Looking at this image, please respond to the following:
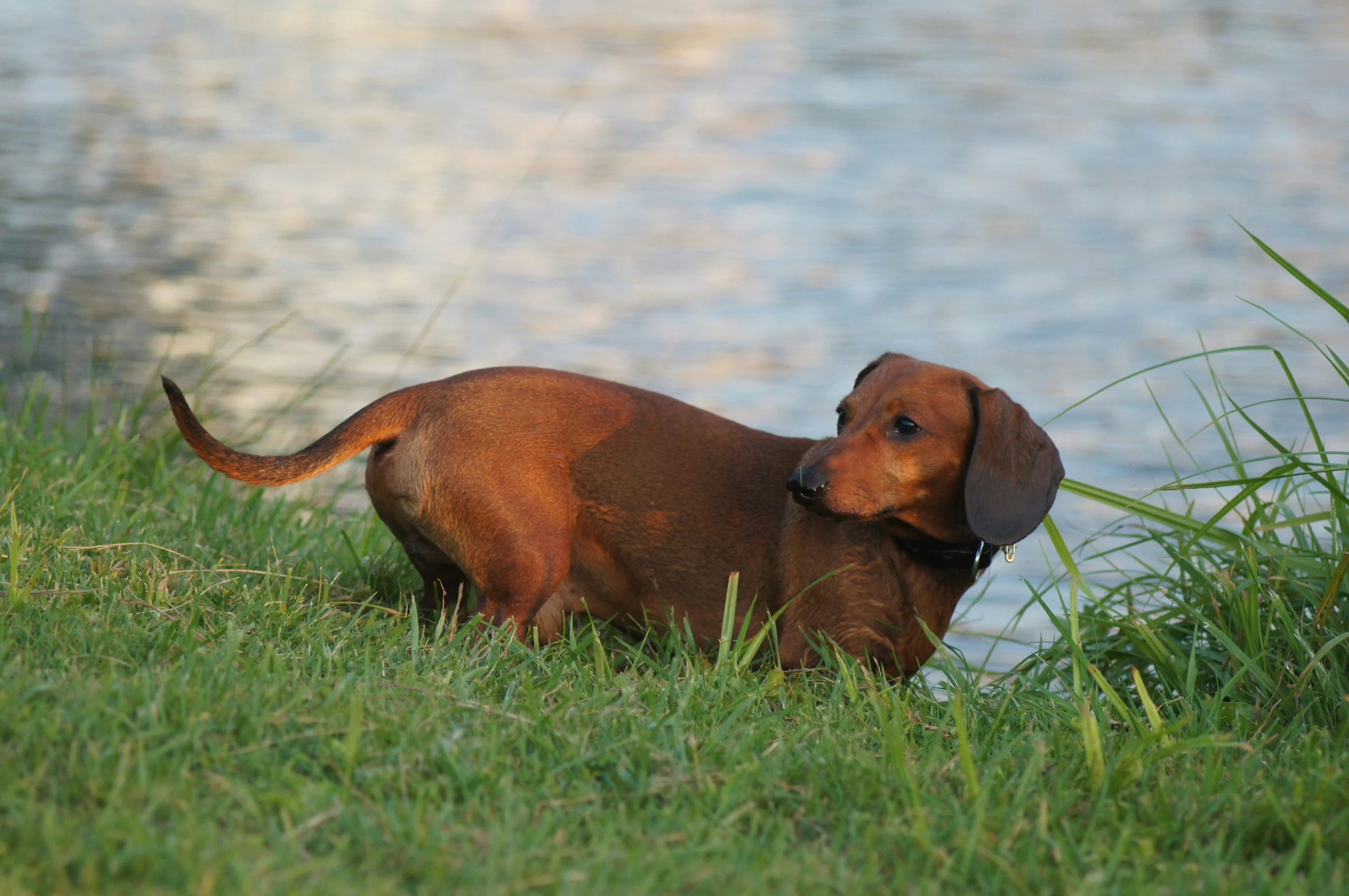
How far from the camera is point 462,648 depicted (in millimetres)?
3258

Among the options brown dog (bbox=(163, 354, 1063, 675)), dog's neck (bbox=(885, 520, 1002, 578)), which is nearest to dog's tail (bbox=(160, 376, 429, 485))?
brown dog (bbox=(163, 354, 1063, 675))

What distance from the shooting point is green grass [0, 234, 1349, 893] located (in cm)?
225

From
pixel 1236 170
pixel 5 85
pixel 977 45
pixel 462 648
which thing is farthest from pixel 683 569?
pixel 977 45

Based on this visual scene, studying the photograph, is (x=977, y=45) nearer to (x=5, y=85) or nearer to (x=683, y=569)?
(x=5, y=85)

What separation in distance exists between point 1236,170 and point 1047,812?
8864mm

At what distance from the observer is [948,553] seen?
11.9ft

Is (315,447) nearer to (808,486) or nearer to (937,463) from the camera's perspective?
(808,486)

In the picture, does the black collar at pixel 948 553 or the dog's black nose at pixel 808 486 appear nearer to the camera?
the dog's black nose at pixel 808 486

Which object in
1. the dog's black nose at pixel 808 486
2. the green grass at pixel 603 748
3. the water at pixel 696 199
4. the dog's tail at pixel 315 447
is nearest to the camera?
the green grass at pixel 603 748

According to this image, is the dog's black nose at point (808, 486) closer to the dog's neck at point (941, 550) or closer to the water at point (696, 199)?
the dog's neck at point (941, 550)

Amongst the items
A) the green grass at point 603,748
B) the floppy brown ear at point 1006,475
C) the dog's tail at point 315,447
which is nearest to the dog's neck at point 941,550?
the floppy brown ear at point 1006,475

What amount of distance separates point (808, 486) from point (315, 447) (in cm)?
118

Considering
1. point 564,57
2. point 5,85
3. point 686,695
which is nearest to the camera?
point 686,695

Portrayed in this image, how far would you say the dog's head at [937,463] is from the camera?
339cm
